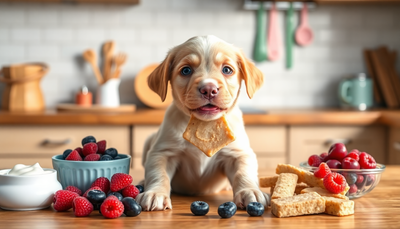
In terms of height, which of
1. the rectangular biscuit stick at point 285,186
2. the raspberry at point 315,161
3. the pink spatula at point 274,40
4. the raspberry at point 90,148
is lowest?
the rectangular biscuit stick at point 285,186

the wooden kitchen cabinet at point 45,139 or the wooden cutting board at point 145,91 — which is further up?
the wooden cutting board at point 145,91

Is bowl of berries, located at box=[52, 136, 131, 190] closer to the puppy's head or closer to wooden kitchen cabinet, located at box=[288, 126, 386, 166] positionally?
the puppy's head

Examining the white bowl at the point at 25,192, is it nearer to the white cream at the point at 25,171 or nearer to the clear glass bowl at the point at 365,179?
the white cream at the point at 25,171

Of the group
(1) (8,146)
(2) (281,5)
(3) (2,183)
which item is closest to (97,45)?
(1) (8,146)

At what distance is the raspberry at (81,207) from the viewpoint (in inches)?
40.1

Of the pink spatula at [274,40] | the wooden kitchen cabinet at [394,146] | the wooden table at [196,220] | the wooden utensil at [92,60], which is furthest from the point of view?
the pink spatula at [274,40]

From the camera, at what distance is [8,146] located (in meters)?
2.81

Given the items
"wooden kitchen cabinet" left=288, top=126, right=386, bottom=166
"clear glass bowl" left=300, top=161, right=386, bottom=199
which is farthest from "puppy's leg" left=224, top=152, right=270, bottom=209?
"wooden kitchen cabinet" left=288, top=126, right=386, bottom=166

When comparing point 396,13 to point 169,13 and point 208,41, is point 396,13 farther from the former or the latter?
point 208,41

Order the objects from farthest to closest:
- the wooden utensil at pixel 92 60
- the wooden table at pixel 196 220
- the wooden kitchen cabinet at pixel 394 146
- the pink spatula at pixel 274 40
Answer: the pink spatula at pixel 274 40 → the wooden utensil at pixel 92 60 → the wooden kitchen cabinet at pixel 394 146 → the wooden table at pixel 196 220

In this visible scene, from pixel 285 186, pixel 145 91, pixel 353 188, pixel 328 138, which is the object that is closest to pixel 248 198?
pixel 285 186

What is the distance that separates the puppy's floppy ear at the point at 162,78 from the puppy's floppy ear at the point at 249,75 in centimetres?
21

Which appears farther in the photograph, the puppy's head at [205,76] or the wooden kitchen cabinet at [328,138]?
the wooden kitchen cabinet at [328,138]

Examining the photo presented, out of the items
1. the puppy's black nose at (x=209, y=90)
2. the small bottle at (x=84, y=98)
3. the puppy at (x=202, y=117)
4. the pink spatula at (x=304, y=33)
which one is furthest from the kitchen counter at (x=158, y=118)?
the puppy's black nose at (x=209, y=90)
